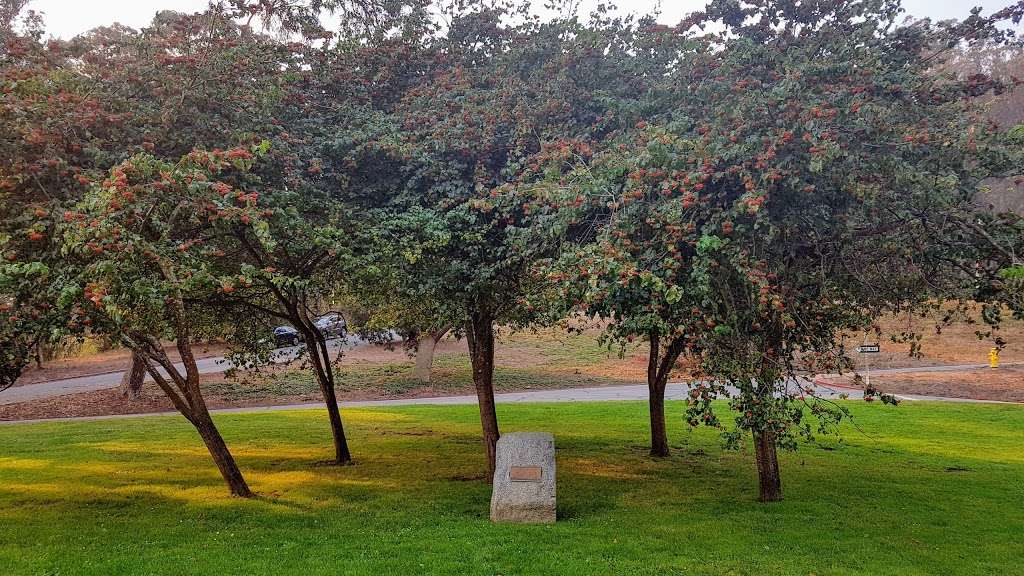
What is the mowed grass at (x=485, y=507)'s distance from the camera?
7.98 meters

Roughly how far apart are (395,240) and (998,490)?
10448 mm

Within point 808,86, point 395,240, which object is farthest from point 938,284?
point 395,240

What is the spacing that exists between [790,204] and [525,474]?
15.9 ft

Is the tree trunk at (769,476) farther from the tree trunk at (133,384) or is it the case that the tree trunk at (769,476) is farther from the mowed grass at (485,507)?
the tree trunk at (133,384)

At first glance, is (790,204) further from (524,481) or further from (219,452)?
(219,452)

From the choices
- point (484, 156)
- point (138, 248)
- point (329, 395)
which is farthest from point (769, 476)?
point (138, 248)

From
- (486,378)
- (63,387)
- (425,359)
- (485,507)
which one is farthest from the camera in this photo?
(425,359)

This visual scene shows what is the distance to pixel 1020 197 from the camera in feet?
145

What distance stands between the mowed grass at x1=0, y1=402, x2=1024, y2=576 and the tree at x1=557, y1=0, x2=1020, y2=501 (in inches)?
73.5

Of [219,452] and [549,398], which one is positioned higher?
[219,452]

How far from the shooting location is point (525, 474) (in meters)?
9.64

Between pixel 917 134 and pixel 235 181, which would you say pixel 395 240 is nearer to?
pixel 235 181

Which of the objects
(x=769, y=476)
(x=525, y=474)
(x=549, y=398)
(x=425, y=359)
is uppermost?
(x=425, y=359)

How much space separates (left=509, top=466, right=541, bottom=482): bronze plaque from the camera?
9.60 meters
